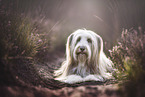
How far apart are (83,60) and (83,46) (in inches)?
15.7

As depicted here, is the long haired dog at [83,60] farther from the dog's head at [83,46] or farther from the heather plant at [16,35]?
the heather plant at [16,35]

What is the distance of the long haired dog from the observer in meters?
4.66

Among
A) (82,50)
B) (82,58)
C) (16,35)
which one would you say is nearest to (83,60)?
(82,58)

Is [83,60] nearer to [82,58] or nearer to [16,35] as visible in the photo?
[82,58]

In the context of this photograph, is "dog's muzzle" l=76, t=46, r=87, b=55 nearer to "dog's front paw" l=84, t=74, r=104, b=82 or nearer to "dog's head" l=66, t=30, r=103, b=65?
"dog's head" l=66, t=30, r=103, b=65

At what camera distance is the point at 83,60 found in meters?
4.80

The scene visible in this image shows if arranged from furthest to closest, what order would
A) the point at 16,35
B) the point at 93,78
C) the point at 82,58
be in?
Result: the point at 82,58
the point at 93,78
the point at 16,35

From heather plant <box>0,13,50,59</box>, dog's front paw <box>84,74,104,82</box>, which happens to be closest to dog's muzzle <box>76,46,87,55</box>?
dog's front paw <box>84,74,104,82</box>

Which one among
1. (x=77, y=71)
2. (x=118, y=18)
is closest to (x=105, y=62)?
(x=77, y=71)

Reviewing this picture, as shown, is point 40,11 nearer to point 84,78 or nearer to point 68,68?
point 68,68

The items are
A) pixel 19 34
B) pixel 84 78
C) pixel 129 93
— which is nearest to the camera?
pixel 129 93

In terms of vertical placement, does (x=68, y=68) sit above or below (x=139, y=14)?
below

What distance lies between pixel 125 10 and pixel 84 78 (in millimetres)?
4263

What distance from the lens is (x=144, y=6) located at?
7.20 m
